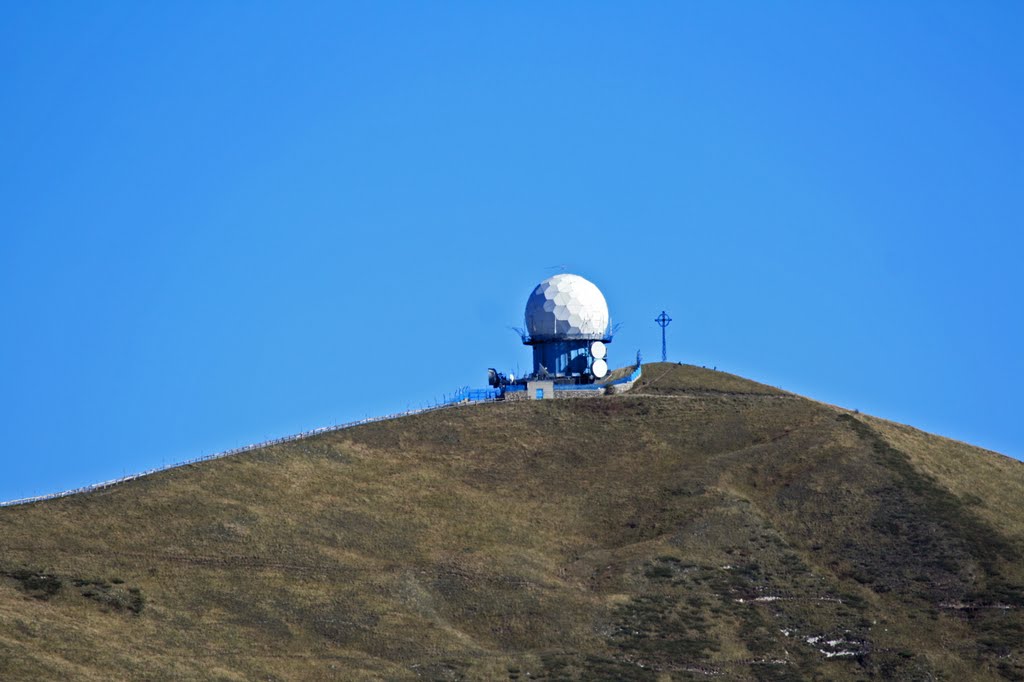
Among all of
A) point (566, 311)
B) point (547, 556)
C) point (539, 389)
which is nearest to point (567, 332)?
point (566, 311)

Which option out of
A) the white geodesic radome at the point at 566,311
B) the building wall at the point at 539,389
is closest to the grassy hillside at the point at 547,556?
the building wall at the point at 539,389

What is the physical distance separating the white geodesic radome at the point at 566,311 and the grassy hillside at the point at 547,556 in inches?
339

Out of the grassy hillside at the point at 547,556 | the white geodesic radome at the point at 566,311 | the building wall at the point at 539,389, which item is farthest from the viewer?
the white geodesic radome at the point at 566,311

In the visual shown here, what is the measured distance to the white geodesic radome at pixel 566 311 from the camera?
12062 cm

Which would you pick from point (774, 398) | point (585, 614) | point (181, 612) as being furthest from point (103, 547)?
point (774, 398)

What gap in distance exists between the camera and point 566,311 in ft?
397

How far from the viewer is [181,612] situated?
245 feet

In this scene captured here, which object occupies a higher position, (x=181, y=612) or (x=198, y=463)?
(x=198, y=463)

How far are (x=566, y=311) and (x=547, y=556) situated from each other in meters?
34.1

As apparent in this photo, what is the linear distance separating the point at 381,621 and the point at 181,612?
1065 centimetres

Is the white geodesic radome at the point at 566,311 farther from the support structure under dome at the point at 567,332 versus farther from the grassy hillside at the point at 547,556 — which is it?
the grassy hillside at the point at 547,556

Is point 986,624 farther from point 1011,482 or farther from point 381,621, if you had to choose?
point 381,621

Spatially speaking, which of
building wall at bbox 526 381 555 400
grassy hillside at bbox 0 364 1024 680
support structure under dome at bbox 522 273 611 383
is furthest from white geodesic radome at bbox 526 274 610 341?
grassy hillside at bbox 0 364 1024 680

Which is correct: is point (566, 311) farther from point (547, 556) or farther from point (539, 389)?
point (547, 556)
